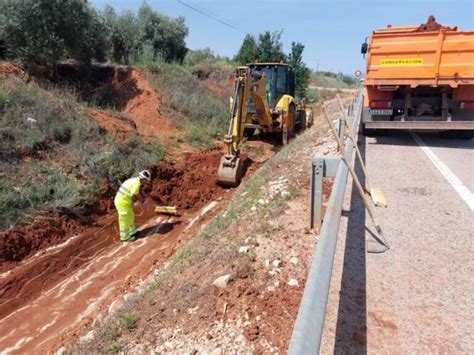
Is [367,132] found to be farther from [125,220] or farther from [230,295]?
[230,295]

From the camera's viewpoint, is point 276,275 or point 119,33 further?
point 119,33

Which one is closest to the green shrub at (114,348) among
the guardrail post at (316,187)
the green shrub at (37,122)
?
the guardrail post at (316,187)

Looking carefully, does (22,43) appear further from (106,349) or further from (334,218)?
(334,218)

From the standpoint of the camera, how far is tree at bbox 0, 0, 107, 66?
1255cm

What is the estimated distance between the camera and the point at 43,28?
519 inches

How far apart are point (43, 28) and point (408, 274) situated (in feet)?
46.8

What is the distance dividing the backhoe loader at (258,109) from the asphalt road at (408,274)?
3.96 m

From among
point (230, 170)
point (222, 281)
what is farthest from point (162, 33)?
point (222, 281)

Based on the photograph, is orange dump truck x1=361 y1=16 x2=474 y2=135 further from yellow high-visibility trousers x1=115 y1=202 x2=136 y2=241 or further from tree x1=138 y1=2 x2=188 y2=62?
tree x1=138 y1=2 x2=188 y2=62

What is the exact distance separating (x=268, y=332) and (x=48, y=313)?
14.4ft

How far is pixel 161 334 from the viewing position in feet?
11.4

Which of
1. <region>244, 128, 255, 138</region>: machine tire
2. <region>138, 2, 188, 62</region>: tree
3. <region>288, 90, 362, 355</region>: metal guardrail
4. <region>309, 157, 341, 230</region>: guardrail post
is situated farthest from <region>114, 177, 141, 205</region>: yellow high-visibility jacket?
<region>138, 2, 188, 62</region>: tree

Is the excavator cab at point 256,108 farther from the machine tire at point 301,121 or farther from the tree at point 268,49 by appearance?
the tree at point 268,49

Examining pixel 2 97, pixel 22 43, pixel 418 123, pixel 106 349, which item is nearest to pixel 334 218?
pixel 106 349
